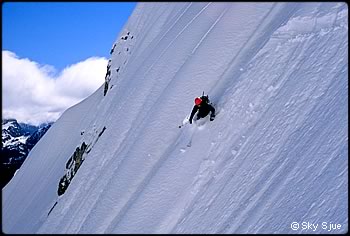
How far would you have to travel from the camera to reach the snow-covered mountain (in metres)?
7.41

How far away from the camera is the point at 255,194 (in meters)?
7.91

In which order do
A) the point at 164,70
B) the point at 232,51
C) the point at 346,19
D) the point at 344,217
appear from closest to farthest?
1. the point at 344,217
2. the point at 346,19
3. the point at 232,51
4. the point at 164,70

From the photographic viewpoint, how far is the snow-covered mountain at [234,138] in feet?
24.3

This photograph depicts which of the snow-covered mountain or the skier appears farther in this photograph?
the skier

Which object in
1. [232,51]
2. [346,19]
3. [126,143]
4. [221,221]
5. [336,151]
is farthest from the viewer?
[126,143]

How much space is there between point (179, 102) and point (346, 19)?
626 centimetres

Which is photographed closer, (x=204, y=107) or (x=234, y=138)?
(x=234, y=138)

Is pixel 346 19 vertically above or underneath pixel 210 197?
above

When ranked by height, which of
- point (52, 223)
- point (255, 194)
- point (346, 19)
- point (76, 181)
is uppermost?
point (346, 19)

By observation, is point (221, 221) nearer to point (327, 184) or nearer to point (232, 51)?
point (327, 184)

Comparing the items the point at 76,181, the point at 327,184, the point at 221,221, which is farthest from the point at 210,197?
the point at 76,181

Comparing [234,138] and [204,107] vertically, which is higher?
[204,107]

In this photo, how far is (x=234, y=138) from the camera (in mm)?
9875

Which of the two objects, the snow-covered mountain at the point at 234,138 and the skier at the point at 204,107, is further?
the skier at the point at 204,107
